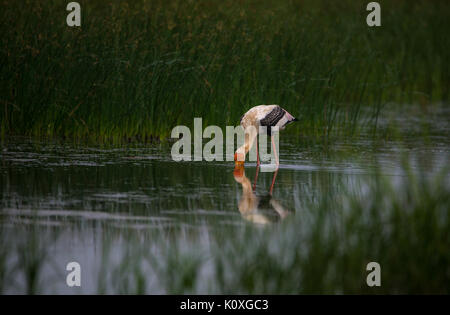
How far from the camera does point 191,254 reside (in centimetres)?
614

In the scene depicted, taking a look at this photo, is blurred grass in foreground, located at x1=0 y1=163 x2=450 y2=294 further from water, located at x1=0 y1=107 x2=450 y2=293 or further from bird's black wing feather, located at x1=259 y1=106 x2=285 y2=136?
bird's black wing feather, located at x1=259 y1=106 x2=285 y2=136

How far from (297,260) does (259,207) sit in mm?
2641

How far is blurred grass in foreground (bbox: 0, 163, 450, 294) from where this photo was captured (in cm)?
548

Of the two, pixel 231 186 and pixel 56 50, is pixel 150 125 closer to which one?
pixel 56 50

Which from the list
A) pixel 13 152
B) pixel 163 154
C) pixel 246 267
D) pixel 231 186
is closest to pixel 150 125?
pixel 163 154

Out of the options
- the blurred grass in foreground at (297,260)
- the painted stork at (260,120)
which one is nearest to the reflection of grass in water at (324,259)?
the blurred grass in foreground at (297,260)

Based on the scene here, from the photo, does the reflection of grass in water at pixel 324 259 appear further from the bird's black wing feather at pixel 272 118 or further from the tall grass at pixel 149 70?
the tall grass at pixel 149 70

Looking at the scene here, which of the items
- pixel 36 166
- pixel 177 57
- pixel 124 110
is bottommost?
pixel 36 166

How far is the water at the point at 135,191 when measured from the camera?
668 cm

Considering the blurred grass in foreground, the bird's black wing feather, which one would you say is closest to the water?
the blurred grass in foreground

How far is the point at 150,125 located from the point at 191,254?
6.62 metres

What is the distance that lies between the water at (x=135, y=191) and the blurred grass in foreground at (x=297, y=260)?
0.42ft

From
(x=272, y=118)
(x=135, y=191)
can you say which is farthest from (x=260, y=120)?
(x=135, y=191)

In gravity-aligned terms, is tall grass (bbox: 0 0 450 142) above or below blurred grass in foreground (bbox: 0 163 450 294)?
above
